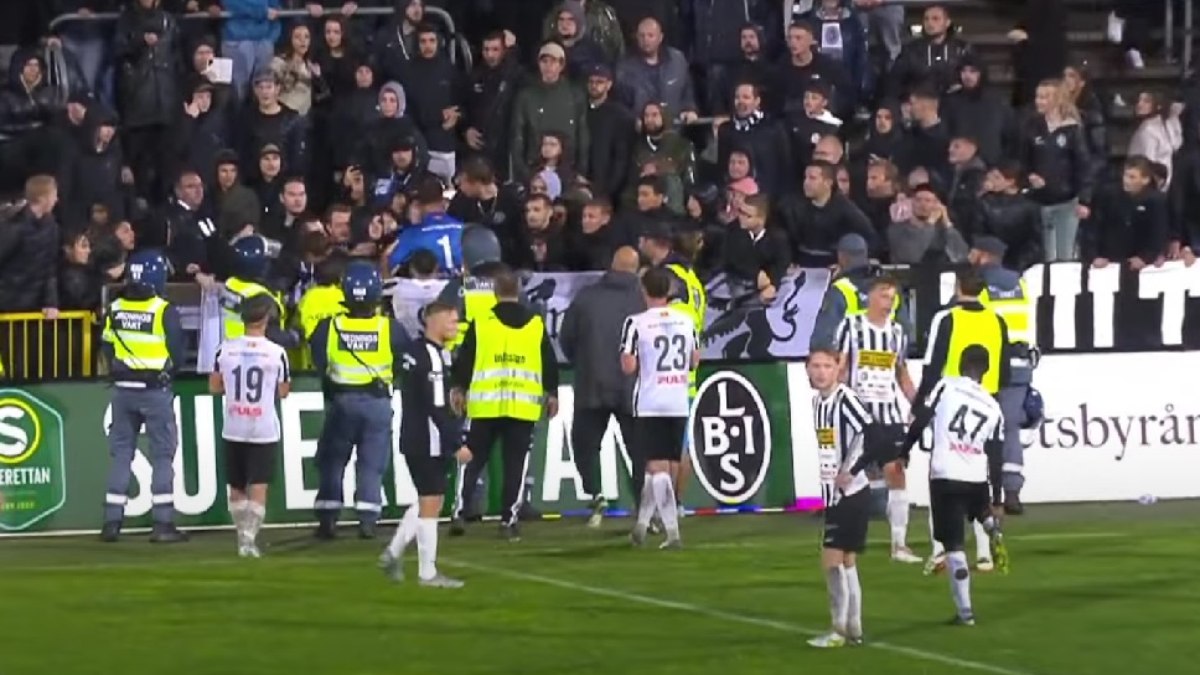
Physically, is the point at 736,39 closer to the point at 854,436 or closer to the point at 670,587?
the point at 670,587

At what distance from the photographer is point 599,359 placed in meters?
22.9

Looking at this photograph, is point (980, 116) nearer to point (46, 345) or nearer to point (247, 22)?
point (247, 22)

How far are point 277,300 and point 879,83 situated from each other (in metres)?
7.82

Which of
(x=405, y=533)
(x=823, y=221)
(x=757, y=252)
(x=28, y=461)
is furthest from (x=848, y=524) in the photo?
(x=28, y=461)

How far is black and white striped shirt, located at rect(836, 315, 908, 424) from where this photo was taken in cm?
2078

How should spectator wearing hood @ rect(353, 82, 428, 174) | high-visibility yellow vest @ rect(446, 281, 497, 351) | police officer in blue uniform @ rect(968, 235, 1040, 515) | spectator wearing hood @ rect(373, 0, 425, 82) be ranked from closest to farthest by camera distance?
police officer in blue uniform @ rect(968, 235, 1040, 515), high-visibility yellow vest @ rect(446, 281, 497, 351), spectator wearing hood @ rect(353, 82, 428, 174), spectator wearing hood @ rect(373, 0, 425, 82)

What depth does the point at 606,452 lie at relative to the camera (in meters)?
24.0

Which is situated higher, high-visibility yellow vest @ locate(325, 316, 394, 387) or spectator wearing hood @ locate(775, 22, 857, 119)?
spectator wearing hood @ locate(775, 22, 857, 119)

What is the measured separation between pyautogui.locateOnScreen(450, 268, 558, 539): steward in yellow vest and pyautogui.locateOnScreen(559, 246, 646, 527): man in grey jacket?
988 mm

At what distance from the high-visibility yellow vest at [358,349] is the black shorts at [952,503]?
19.3 feet

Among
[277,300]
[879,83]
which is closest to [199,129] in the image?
[277,300]

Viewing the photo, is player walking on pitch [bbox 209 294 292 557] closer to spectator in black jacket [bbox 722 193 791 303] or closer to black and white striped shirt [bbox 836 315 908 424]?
black and white striped shirt [bbox 836 315 908 424]

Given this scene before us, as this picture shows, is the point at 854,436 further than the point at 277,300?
No

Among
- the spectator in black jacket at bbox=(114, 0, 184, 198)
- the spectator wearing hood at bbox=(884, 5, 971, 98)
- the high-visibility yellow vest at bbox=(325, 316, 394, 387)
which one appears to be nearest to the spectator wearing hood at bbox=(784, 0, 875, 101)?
the spectator wearing hood at bbox=(884, 5, 971, 98)
